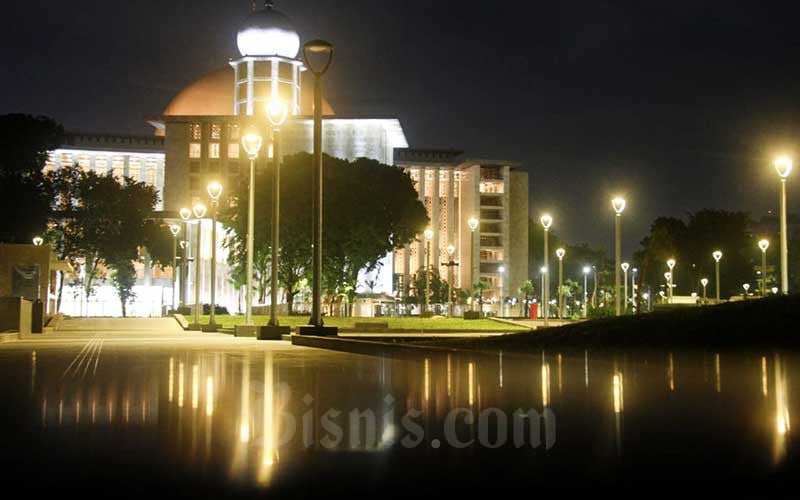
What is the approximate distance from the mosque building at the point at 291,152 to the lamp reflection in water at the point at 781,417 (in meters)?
91.5

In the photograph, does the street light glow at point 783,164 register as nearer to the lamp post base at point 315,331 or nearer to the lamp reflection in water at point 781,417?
the lamp post base at point 315,331

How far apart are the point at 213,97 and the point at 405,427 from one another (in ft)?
417

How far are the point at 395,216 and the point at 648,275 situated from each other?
5916 cm

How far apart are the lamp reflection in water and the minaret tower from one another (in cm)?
11043

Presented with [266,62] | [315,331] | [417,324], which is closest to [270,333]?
[315,331]

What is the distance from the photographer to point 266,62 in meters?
120

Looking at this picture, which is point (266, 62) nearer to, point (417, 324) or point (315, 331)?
point (417, 324)

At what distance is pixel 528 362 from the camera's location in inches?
520

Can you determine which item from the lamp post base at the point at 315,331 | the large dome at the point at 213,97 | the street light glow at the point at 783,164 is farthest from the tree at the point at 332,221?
the large dome at the point at 213,97

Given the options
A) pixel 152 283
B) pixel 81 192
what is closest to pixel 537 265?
pixel 152 283

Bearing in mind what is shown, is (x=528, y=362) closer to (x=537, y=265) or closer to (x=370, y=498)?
(x=370, y=498)

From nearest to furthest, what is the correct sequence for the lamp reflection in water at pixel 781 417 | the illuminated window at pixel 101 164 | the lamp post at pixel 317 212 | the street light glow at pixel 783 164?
1. the lamp reflection in water at pixel 781 417
2. the lamp post at pixel 317 212
3. the street light glow at pixel 783 164
4. the illuminated window at pixel 101 164

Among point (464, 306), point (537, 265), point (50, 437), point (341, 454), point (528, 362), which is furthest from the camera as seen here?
point (537, 265)

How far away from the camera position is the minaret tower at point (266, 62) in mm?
117750
